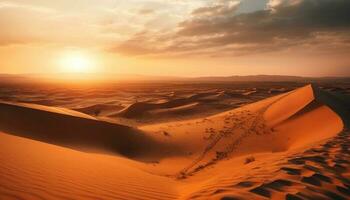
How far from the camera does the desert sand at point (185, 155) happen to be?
496 centimetres

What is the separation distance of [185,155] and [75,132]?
5.28 metres

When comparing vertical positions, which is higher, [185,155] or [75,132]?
[75,132]

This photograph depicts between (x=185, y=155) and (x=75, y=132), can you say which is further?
(x=75, y=132)

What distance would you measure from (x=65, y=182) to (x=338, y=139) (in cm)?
770

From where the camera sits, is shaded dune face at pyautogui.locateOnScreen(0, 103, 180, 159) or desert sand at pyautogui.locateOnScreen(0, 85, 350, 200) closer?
desert sand at pyautogui.locateOnScreen(0, 85, 350, 200)

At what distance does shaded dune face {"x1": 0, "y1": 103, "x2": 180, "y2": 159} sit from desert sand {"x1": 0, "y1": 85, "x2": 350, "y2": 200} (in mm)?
46

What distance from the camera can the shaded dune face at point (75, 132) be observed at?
1307cm

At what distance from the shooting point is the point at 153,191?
18.9 feet

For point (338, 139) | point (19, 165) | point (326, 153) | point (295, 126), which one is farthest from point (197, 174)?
point (295, 126)

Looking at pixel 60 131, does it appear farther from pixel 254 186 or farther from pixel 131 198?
pixel 254 186

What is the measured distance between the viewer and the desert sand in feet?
16.3

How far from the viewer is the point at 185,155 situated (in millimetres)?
12891

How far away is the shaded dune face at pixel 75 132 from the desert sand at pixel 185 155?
0.15 ft

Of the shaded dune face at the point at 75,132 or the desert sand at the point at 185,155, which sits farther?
the shaded dune face at the point at 75,132
